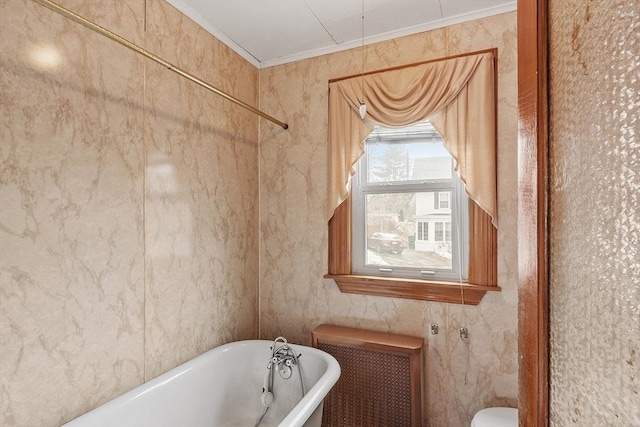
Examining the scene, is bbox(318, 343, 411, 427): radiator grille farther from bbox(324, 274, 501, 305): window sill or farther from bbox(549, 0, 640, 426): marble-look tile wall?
bbox(549, 0, 640, 426): marble-look tile wall

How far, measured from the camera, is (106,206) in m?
1.46

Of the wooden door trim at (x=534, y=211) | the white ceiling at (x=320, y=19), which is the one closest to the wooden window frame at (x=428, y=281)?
the white ceiling at (x=320, y=19)

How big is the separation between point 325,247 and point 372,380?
2.92ft

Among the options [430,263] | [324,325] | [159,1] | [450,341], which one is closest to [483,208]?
[430,263]

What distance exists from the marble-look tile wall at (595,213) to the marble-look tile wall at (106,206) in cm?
159

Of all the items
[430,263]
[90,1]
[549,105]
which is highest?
[90,1]

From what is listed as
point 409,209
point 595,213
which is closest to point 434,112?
point 409,209

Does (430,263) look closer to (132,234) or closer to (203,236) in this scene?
(203,236)

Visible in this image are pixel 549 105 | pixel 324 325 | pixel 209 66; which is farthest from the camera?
pixel 324 325

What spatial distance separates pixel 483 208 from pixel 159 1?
2120mm

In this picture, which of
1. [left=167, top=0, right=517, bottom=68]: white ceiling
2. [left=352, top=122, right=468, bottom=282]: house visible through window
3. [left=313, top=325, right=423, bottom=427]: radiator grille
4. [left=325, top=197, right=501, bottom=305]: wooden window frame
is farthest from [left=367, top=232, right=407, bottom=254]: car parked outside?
[left=167, top=0, right=517, bottom=68]: white ceiling

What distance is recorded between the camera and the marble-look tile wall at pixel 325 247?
5.98 feet

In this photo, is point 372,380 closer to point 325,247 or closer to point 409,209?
point 325,247

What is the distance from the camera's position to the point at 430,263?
2.09 m
